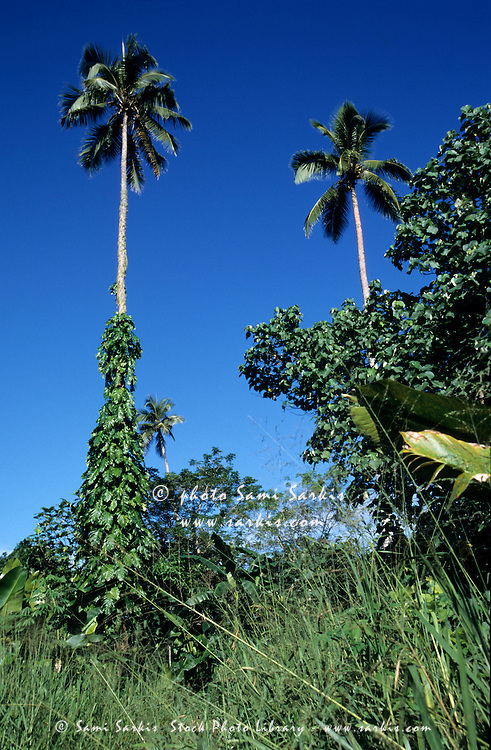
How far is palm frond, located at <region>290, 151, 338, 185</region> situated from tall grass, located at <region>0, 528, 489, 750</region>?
573 inches

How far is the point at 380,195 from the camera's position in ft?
50.8

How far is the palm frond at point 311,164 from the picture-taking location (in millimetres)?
15094

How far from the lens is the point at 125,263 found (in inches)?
504

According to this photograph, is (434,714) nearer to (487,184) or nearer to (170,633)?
(170,633)

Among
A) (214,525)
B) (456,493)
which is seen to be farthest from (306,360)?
(456,493)

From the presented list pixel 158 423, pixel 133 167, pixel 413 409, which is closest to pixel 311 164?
pixel 133 167

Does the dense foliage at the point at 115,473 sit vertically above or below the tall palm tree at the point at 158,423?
below

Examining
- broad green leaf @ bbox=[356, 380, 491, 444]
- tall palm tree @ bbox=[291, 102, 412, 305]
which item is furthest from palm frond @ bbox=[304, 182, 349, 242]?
broad green leaf @ bbox=[356, 380, 491, 444]

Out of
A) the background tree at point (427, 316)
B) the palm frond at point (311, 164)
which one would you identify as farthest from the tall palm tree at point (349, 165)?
the background tree at point (427, 316)

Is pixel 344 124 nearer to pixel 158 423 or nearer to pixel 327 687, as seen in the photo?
pixel 327 687

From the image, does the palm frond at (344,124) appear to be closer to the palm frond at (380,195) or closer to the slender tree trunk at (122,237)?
the palm frond at (380,195)

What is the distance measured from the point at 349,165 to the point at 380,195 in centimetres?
140

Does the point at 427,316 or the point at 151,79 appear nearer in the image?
the point at 427,316

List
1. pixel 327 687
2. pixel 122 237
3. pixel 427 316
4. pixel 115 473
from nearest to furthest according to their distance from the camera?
pixel 327 687
pixel 427 316
pixel 115 473
pixel 122 237
